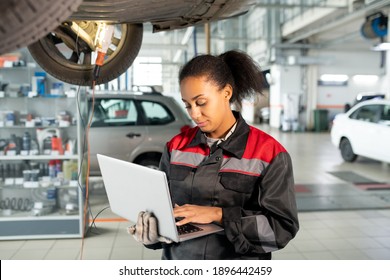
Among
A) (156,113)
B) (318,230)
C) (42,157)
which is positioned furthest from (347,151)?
(42,157)

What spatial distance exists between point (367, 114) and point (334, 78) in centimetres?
782

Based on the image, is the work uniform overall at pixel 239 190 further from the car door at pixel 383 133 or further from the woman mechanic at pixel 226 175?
the car door at pixel 383 133

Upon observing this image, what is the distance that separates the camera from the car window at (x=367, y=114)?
22.1 ft

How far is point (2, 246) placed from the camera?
3430 mm

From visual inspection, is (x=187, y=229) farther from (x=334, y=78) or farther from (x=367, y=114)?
(x=334, y=78)

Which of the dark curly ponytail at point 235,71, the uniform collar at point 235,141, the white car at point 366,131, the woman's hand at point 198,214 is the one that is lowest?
the white car at point 366,131

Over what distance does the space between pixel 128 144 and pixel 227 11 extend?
3528 mm

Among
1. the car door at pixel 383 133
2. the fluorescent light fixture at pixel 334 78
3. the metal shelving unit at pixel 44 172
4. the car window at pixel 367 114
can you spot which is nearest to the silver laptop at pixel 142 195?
the metal shelving unit at pixel 44 172

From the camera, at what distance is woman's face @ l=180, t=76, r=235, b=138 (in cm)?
130

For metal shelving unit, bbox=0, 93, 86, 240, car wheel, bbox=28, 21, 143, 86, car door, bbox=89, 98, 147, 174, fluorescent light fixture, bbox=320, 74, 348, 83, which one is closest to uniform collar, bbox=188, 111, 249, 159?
car wheel, bbox=28, 21, 143, 86

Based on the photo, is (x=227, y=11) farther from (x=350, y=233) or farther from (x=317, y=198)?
(x=317, y=198)

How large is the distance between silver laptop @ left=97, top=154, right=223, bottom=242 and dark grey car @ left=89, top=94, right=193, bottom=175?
3.53 m

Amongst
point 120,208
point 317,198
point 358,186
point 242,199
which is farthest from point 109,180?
point 358,186

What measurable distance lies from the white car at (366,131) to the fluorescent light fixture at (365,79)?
772 centimetres
